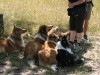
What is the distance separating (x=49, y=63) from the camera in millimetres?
5852

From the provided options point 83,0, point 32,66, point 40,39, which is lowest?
point 32,66

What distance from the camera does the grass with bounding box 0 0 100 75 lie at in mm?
5883

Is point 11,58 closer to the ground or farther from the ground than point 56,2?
closer to the ground

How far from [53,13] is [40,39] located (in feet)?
15.7

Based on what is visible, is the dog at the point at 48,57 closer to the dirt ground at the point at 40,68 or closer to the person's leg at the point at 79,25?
the dirt ground at the point at 40,68

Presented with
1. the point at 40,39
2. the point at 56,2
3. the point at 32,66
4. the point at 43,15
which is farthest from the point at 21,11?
the point at 32,66

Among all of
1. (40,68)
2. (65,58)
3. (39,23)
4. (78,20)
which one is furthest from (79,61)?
(39,23)

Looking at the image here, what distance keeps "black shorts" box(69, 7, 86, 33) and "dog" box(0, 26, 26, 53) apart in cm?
139

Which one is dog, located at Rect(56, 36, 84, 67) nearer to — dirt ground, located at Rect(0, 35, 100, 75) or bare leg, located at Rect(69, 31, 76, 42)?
dirt ground, located at Rect(0, 35, 100, 75)

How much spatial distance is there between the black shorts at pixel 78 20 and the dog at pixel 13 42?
4.57 ft

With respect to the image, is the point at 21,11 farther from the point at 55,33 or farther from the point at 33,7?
the point at 55,33

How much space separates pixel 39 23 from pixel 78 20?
126 inches

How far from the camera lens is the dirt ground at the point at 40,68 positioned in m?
5.78

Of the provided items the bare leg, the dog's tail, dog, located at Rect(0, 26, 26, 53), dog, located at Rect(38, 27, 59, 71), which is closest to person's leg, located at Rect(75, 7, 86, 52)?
the bare leg
